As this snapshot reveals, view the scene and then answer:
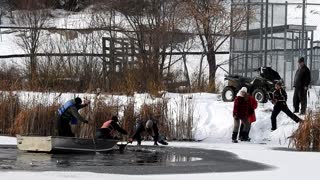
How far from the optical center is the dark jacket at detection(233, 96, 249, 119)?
2458 centimetres

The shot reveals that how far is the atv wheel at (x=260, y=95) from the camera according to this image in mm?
28484

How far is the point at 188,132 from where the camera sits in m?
25.4

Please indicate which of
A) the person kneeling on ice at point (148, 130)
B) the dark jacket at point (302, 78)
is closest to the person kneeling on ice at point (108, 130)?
the person kneeling on ice at point (148, 130)

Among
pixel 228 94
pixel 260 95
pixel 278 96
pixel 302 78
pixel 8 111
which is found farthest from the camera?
pixel 228 94

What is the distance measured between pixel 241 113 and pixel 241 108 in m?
0.17

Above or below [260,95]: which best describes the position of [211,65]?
above

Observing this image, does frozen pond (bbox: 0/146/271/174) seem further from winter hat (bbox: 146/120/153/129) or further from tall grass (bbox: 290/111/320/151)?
tall grass (bbox: 290/111/320/151)

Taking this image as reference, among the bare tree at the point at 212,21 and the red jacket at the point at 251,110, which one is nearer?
the red jacket at the point at 251,110

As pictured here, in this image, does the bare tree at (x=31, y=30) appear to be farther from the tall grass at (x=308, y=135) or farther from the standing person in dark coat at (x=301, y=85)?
the tall grass at (x=308, y=135)

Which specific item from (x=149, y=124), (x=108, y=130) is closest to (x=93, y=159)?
(x=108, y=130)

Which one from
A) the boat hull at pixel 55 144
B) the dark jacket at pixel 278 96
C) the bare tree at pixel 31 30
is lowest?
the boat hull at pixel 55 144

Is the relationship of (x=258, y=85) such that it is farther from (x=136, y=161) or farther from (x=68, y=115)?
(x=136, y=161)

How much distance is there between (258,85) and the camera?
28.9m

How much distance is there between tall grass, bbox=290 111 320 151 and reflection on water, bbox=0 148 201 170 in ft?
13.5
